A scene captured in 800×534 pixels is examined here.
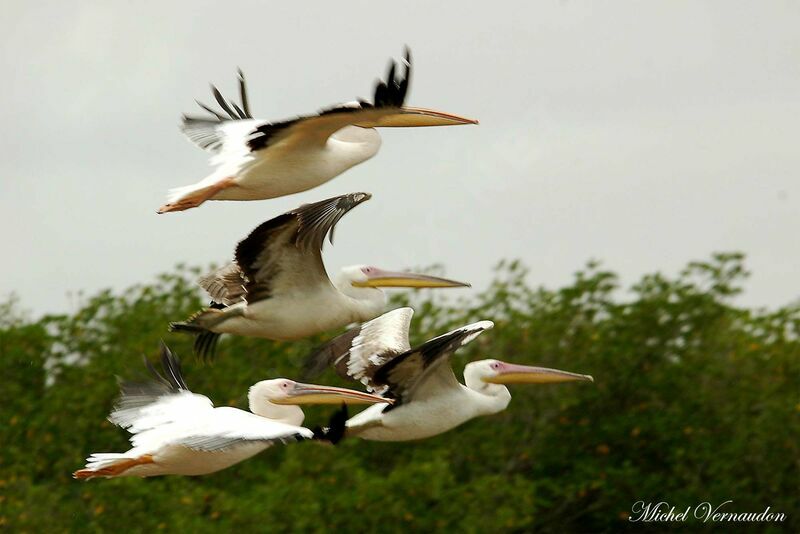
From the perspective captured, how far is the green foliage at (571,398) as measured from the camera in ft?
77.3

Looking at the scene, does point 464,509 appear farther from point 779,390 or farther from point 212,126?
point 212,126

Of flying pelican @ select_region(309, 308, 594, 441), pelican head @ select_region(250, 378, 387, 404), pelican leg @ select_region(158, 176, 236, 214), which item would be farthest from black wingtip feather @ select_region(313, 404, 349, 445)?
pelican leg @ select_region(158, 176, 236, 214)

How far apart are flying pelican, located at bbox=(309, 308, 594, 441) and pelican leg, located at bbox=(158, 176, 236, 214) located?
1628mm

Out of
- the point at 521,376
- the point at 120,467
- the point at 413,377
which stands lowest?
the point at 120,467

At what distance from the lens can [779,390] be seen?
24.7 meters

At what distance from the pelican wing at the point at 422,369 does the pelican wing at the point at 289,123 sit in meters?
1.47

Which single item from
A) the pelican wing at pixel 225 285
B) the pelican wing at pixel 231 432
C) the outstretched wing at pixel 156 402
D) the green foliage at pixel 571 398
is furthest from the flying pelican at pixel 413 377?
the green foliage at pixel 571 398

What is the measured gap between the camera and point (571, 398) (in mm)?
23922

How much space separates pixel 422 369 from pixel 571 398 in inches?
483

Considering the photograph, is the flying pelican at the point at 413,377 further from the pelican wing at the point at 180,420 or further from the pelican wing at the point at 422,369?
the pelican wing at the point at 180,420

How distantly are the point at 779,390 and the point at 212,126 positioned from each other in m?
13.7

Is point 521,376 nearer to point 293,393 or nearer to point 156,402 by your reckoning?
point 293,393

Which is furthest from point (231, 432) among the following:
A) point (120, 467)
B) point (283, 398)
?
point (283, 398)

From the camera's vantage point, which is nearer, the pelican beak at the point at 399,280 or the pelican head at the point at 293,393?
the pelican head at the point at 293,393
